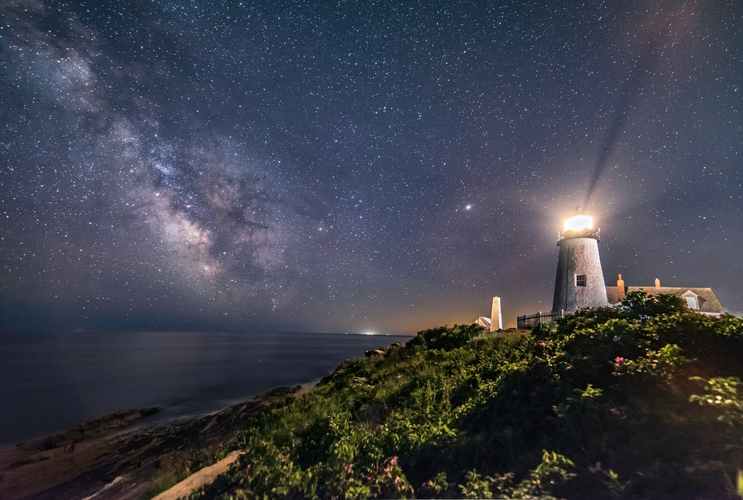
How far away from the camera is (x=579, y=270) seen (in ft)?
83.2

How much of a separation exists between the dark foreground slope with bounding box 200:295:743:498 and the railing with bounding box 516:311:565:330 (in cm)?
1603

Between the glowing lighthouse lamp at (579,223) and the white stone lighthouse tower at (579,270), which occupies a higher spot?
the glowing lighthouse lamp at (579,223)

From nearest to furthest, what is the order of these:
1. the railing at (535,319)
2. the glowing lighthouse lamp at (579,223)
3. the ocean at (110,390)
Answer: the railing at (535,319) < the ocean at (110,390) < the glowing lighthouse lamp at (579,223)

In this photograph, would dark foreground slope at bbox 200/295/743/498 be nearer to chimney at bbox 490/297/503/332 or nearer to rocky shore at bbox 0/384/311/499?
rocky shore at bbox 0/384/311/499

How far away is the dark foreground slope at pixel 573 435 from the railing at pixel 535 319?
16.0 metres

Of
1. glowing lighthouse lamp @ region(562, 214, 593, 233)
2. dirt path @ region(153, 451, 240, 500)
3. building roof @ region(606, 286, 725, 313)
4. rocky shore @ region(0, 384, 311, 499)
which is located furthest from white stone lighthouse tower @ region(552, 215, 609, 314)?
dirt path @ region(153, 451, 240, 500)

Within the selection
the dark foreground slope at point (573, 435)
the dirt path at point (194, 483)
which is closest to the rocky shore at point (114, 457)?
the dirt path at point (194, 483)

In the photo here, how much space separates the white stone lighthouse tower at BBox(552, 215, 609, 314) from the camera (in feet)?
81.4

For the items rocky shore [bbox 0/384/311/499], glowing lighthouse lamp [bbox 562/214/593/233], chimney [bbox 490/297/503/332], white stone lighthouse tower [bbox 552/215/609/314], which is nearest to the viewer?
rocky shore [bbox 0/384/311/499]

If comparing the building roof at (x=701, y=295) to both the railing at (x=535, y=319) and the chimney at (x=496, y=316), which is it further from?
the railing at (x=535, y=319)

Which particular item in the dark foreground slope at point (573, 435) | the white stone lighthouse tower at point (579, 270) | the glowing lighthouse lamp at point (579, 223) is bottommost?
the dark foreground slope at point (573, 435)

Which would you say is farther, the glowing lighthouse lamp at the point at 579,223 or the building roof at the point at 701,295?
the building roof at the point at 701,295

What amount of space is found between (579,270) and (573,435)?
2475 centimetres

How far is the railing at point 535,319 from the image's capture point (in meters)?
22.1
